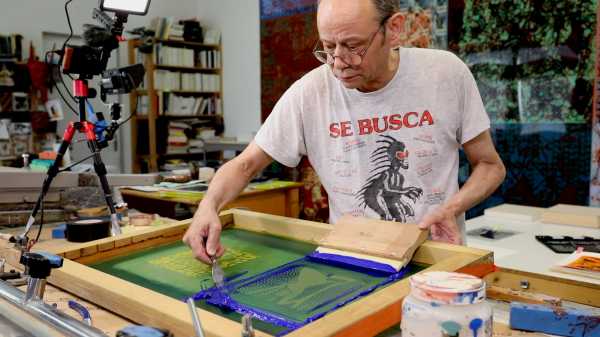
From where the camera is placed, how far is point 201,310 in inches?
30.4

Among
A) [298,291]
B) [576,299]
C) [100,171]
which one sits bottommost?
[576,299]

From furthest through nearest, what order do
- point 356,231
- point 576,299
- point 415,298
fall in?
point 576,299
point 356,231
point 415,298

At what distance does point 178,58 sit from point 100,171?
4.84 m

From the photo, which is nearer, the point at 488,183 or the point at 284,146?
the point at 488,183

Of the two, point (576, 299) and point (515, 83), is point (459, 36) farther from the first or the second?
point (576, 299)

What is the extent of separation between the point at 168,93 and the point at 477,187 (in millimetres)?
5482

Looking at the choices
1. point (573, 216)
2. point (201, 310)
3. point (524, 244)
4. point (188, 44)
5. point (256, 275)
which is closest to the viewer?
point (201, 310)

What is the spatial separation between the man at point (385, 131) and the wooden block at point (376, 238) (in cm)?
33

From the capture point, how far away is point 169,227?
1.33 meters

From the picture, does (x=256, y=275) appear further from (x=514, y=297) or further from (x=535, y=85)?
(x=535, y=85)

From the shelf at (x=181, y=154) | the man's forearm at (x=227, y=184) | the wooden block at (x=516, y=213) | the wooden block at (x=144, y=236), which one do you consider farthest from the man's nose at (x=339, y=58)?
the shelf at (x=181, y=154)

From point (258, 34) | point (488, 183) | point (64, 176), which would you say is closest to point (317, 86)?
point (488, 183)

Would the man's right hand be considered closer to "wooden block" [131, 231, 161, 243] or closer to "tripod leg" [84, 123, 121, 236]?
"wooden block" [131, 231, 161, 243]

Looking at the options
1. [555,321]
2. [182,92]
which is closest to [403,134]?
[555,321]
